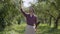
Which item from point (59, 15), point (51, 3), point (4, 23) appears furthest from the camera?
point (59, 15)

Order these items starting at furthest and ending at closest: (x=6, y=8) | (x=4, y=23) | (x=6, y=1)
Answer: (x=4, y=23), (x=6, y=8), (x=6, y=1)

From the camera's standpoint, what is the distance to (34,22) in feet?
21.7

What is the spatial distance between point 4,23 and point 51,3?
29.7 ft

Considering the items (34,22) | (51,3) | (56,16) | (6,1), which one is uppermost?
(34,22)

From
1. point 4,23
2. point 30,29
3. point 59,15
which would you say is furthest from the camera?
point 59,15

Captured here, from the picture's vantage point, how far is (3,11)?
21.1m

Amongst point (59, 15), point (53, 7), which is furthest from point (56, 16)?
point (53, 7)

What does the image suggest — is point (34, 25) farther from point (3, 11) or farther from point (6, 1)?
point (3, 11)

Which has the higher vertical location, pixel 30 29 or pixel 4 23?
pixel 30 29

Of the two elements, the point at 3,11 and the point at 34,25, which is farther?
the point at 3,11

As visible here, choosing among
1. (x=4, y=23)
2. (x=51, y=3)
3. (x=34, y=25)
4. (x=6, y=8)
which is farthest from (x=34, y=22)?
(x=51, y=3)

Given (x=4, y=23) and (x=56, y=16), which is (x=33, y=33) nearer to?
Result: (x=4, y=23)

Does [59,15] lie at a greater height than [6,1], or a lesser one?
lesser

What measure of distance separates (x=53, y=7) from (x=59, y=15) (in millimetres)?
2313
